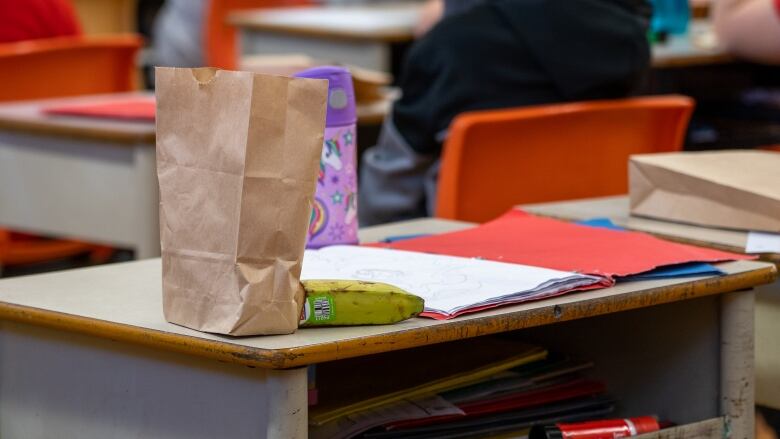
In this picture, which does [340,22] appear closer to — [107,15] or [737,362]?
[737,362]

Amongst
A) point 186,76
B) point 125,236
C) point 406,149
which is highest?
point 186,76

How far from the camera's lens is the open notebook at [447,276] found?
1.27 m

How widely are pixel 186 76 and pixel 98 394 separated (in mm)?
328

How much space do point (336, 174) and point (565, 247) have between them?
0.91 ft

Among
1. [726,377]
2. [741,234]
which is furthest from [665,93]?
[726,377]

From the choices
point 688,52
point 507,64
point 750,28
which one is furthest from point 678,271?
point 688,52

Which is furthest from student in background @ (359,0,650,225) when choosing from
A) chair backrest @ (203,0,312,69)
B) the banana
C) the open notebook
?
chair backrest @ (203,0,312,69)

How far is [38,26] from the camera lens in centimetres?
369

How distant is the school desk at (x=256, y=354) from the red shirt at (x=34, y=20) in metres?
2.31

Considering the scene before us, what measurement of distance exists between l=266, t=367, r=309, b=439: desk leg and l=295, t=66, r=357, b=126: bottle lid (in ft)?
1.55

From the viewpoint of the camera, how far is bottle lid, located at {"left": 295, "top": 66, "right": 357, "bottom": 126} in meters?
1.54

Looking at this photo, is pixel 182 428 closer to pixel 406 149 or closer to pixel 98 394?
pixel 98 394

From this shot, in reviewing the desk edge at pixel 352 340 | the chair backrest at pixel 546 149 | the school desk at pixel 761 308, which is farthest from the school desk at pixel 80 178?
the desk edge at pixel 352 340

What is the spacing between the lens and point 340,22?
4.39 meters
